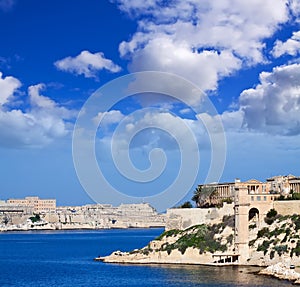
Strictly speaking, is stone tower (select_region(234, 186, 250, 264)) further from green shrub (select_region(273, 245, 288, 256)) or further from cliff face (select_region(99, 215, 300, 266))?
green shrub (select_region(273, 245, 288, 256))

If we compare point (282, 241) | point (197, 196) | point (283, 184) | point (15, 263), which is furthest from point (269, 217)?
point (15, 263)

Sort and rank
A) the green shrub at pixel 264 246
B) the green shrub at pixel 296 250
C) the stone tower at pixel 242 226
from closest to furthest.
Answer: the green shrub at pixel 296 250 → the green shrub at pixel 264 246 → the stone tower at pixel 242 226

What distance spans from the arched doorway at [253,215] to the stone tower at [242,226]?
2547 mm

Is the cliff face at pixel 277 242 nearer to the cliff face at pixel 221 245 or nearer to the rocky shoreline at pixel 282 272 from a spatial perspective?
the cliff face at pixel 221 245

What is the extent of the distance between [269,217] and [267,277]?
37.1ft

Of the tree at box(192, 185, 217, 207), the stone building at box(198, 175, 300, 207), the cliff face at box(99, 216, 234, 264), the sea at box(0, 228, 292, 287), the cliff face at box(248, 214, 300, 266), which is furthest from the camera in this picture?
the tree at box(192, 185, 217, 207)

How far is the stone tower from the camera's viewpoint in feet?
182

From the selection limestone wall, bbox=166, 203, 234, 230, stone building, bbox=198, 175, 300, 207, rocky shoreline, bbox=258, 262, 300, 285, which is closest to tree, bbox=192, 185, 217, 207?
stone building, bbox=198, 175, 300, 207

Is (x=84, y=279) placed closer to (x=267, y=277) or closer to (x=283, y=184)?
(x=267, y=277)

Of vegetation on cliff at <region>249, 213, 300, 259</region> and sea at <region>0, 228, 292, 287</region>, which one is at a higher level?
vegetation on cliff at <region>249, 213, 300, 259</region>

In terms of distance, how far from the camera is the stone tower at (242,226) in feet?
182

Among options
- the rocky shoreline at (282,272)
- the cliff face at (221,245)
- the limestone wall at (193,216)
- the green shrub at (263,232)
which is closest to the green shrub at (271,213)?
the cliff face at (221,245)

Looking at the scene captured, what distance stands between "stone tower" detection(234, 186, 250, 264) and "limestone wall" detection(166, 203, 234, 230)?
418 centimetres

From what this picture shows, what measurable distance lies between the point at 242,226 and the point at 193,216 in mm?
8914
